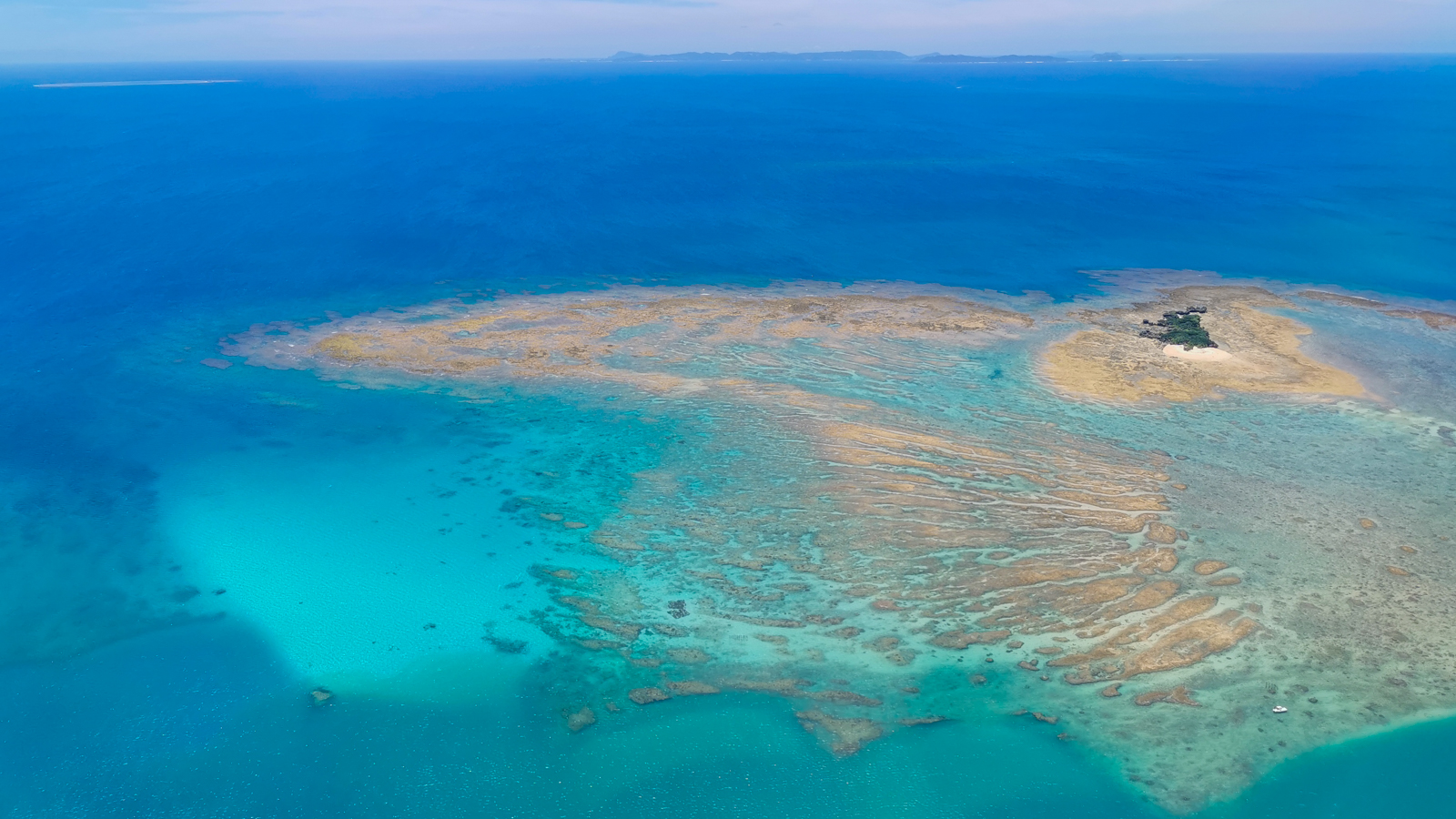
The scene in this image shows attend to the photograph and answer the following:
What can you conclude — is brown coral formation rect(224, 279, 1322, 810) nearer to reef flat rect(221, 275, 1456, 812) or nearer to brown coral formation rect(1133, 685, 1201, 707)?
reef flat rect(221, 275, 1456, 812)

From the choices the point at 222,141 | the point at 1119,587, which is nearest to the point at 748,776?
the point at 1119,587

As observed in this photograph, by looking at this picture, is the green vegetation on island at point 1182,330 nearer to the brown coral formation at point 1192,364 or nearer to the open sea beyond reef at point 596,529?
the brown coral formation at point 1192,364

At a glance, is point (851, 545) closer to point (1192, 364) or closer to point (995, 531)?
point (995, 531)

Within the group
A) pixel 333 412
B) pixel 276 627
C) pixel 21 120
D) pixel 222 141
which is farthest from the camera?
pixel 21 120

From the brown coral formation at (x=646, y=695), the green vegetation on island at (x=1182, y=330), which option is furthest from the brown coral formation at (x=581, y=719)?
the green vegetation on island at (x=1182, y=330)

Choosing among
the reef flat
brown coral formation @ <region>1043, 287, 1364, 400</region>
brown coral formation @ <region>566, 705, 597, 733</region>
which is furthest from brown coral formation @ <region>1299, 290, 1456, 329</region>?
brown coral formation @ <region>566, 705, 597, 733</region>

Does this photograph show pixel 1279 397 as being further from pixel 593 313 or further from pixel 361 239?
pixel 361 239

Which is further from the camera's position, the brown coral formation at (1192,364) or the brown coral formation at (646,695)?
the brown coral formation at (1192,364)
